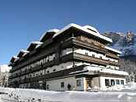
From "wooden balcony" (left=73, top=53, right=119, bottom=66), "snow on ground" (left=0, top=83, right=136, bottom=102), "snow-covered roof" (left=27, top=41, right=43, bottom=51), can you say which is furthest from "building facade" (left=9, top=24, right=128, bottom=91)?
"snow on ground" (left=0, top=83, right=136, bottom=102)

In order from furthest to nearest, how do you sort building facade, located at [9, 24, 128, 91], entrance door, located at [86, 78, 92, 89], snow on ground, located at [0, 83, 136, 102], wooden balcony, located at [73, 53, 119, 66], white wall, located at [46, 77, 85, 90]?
wooden balcony, located at [73, 53, 119, 66], white wall, located at [46, 77, 85, 90], building facade, located at [9, 24, 128, 91], entrance door, located at [86, 78, 92, 89], snow on ground, located at [0, 83, 136, 102]

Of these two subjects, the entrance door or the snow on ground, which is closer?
the snow on ground

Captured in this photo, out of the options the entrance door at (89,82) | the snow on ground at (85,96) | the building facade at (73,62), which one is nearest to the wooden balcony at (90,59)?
the building facade at (73,62)

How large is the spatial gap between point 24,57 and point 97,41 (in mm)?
25378

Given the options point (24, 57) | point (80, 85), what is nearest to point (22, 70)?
point (24, 57)

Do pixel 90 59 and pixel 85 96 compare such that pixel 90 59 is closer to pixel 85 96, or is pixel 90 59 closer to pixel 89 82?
pixel 89 82

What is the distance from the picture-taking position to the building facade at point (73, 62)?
3675cm

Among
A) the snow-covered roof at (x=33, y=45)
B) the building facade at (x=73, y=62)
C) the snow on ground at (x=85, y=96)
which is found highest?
the snow-covered roof at (x=33, y=45)

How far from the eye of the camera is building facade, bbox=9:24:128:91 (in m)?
36.8

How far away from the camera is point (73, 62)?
40.1 metres

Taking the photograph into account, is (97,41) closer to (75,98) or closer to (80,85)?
(80,85)

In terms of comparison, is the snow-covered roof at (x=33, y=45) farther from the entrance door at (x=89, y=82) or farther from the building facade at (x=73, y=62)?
the entrance door at (x=89, y=82)

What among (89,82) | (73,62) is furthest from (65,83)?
(89,82)

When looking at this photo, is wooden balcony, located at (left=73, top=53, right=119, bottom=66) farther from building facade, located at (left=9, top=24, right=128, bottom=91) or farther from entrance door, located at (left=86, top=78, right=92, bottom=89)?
entrance door, located at (left=86, top=78, right=92, bottom=89)
